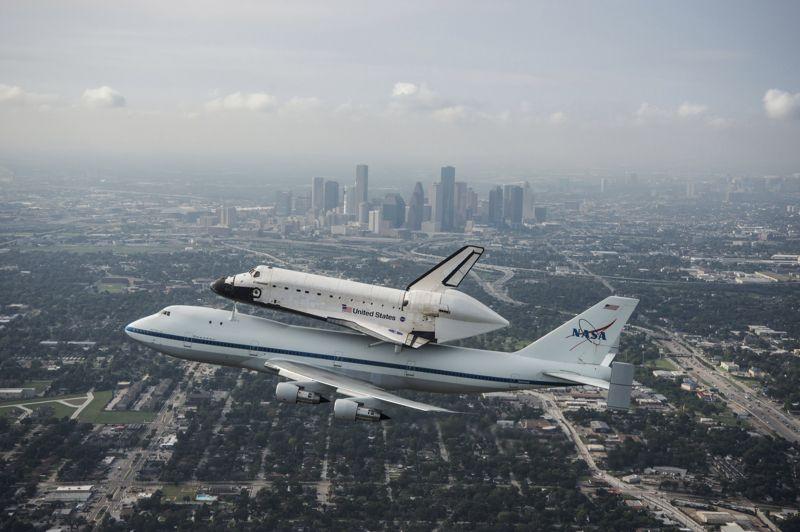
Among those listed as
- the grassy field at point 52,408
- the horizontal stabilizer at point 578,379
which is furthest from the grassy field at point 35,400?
the horizontal stabilizer at point 578,379

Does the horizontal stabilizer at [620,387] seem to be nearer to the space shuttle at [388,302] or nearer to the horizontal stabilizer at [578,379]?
the horizontal stabilizer at [578,379]

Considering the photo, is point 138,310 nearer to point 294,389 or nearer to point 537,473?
point 537,473

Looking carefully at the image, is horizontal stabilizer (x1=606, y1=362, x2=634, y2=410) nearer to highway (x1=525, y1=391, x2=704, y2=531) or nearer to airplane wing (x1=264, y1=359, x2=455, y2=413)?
airplane wing (x1=264, y1=359, x2=455, y2=413)

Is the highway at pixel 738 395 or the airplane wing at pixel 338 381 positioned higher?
the airplane wing at pixel 338 381

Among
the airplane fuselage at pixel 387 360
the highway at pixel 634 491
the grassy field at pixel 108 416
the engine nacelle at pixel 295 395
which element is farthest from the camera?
the grassy field at pixel 108 416

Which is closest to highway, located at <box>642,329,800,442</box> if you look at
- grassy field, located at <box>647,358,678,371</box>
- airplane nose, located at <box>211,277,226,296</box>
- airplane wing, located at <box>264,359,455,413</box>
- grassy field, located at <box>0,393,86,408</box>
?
grassy field, located at <box>647,358,678,371</box>

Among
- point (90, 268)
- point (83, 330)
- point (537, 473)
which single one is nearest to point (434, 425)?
point (537, 473)
